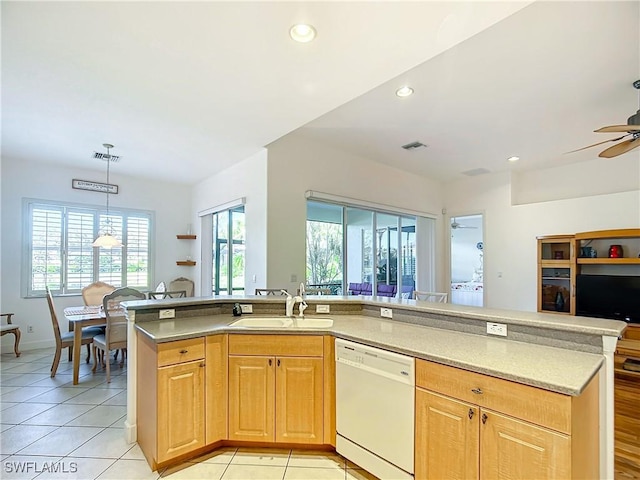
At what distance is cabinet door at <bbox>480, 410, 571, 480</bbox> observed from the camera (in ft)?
4.37

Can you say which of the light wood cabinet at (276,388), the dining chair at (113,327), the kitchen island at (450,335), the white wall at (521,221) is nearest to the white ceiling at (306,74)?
the white wall at (521,221)

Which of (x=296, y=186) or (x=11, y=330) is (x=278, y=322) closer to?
(x=296, y=186)

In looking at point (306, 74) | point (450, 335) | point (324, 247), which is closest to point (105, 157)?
point (324, 247)

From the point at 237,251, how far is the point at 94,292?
2197mm

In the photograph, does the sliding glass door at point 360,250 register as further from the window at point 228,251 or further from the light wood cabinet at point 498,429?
the light wood cabinet at point 498,429

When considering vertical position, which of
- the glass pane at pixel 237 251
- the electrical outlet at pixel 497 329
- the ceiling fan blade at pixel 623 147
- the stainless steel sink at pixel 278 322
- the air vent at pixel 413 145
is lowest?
the stainless steel sink at pixel 278 322

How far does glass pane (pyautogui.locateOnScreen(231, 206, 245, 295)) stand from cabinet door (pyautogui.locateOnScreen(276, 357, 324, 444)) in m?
3.36

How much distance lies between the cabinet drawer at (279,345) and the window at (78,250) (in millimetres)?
4634

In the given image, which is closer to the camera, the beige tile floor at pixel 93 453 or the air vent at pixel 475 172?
the beige tile floor at pixel 93 453

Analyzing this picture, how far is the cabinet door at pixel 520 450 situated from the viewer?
133cm

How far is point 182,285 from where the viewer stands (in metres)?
6.23

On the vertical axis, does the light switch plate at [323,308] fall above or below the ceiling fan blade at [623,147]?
below

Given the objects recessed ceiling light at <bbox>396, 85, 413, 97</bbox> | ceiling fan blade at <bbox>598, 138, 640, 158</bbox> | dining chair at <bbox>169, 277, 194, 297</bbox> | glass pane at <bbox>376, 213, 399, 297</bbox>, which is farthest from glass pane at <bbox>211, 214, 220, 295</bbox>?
ceiling fan blade at <bbox>598, 138, 640, 158</bbox>

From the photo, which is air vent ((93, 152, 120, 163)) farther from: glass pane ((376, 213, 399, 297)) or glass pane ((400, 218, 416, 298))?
glass pane ((400, 218, 416, 298))
